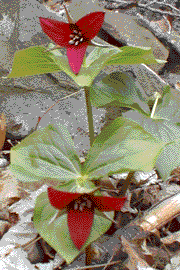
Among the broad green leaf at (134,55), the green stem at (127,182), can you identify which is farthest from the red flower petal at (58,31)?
the green stem at (127,182)

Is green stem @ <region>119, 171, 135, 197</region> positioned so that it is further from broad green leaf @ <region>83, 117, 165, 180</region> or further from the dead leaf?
the dead leaf

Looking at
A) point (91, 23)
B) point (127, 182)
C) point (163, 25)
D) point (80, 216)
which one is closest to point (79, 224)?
point (80, 216)

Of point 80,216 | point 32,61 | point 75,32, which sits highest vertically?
point 75,32

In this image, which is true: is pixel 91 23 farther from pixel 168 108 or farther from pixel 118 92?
pixel 168 108

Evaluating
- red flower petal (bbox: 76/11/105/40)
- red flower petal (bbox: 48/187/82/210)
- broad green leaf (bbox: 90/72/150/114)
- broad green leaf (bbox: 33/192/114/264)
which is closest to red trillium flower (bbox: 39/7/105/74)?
red flower petal (bbox: 76/11/105/40)

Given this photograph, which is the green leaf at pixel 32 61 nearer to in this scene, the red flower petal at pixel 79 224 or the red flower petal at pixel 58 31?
the red flower petal at pixel 58 31

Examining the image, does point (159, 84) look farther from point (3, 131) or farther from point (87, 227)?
point (87, 227)

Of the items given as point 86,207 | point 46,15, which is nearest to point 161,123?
point 86,207
